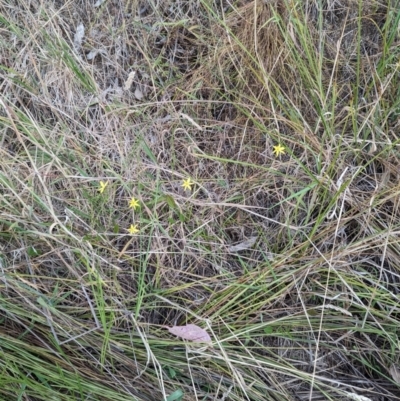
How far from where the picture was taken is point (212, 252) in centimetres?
168

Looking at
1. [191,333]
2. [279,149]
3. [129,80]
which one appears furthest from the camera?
[129,80]

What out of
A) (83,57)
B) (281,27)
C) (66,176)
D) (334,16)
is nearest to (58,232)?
(66,176)

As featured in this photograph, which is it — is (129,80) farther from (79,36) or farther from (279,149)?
(279,149)

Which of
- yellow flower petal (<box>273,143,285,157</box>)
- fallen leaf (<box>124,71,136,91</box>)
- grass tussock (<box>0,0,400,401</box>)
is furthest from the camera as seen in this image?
fallen leaf (<box>124,71,136,91</box>)

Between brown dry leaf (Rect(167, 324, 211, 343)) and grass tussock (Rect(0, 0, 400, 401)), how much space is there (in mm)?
27

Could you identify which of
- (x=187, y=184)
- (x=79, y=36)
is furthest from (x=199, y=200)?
(x=79, y=36)

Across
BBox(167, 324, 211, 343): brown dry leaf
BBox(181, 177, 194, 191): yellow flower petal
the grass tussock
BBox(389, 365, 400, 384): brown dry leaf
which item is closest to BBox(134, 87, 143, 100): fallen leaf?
the grass tussock

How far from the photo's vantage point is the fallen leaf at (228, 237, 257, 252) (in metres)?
1.70

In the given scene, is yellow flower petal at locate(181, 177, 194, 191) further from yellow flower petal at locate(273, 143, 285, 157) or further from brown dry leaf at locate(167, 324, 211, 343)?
brown dry leaf at locate(167, 324, 211, 343)

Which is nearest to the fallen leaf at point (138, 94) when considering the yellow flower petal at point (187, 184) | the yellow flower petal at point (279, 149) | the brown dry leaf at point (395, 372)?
the yellow flower petal at point (187, 184)

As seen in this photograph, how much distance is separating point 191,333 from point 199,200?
A: 1.33 feet

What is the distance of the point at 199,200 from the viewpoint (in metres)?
1.73

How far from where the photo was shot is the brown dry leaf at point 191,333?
1573mm

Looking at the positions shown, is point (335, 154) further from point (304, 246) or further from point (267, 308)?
point (267, 308)
